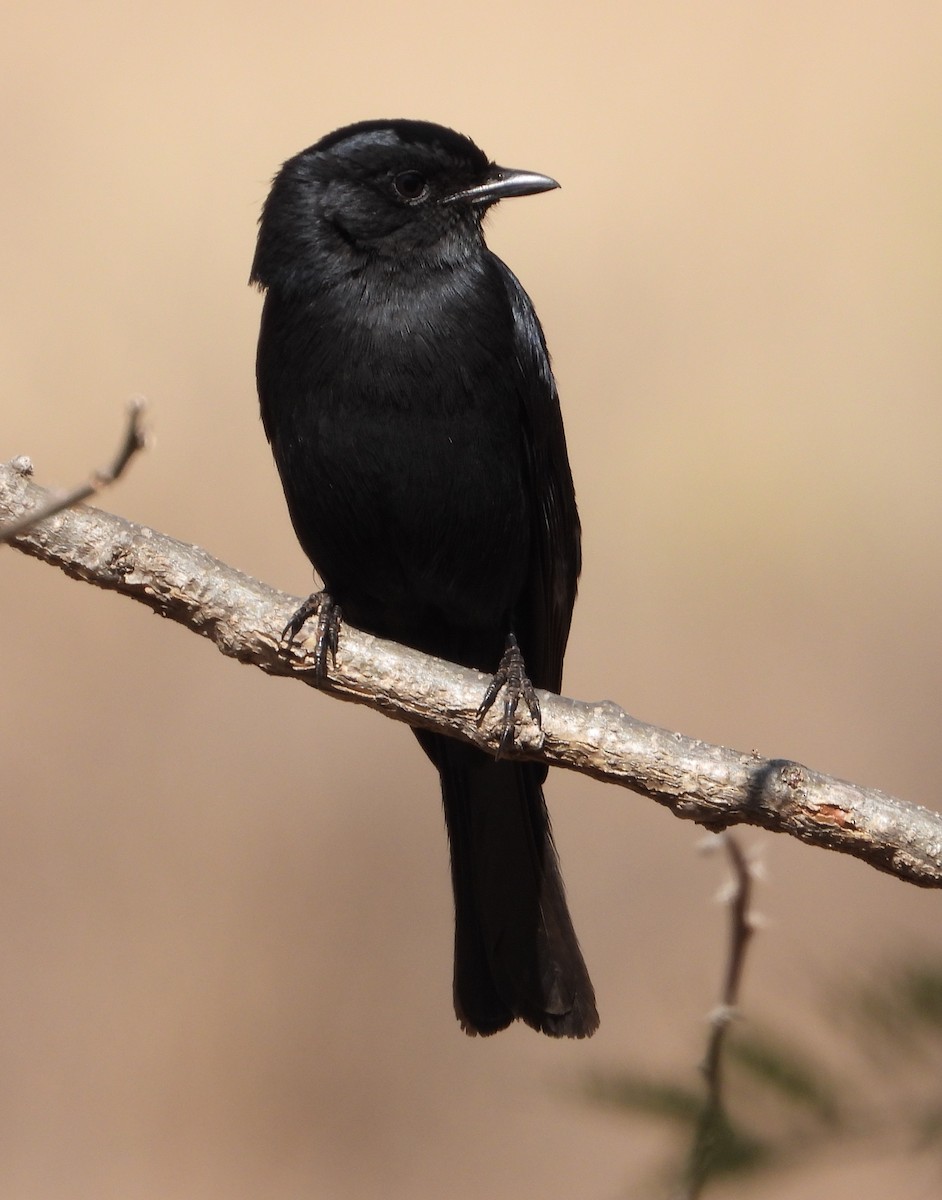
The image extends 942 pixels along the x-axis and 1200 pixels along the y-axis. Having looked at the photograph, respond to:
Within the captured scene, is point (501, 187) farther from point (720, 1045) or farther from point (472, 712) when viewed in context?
point (720, 1045)

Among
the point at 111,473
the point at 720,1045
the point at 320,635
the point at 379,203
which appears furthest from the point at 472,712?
the point at 111,473

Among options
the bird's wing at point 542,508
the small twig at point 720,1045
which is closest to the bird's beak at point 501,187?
the bird's wing at point 542,508

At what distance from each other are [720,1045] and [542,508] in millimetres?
2573

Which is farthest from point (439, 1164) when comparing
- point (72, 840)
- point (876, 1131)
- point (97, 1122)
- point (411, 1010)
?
point (876, 1131)

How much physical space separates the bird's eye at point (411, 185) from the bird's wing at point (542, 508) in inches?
11.3

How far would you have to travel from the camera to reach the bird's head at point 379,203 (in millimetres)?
3785

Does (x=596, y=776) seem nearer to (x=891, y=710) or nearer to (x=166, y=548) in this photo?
(x=166, y=548)

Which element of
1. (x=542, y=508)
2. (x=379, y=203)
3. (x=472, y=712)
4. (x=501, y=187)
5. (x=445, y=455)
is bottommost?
(x=472, y=712)

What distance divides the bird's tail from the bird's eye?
1.47 metres

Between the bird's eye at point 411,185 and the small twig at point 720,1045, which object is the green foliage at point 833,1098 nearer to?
the small twig at point 720,1045

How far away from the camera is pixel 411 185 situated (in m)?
3.84

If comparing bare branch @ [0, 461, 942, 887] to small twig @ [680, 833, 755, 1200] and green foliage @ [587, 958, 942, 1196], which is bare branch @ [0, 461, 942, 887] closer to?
small twig @ [680, 833, 755, 1200]

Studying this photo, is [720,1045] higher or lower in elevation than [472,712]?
lower

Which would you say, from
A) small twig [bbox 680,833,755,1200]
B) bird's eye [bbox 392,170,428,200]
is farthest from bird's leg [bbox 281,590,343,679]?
small twig [bbox 680,833,755,1200]
